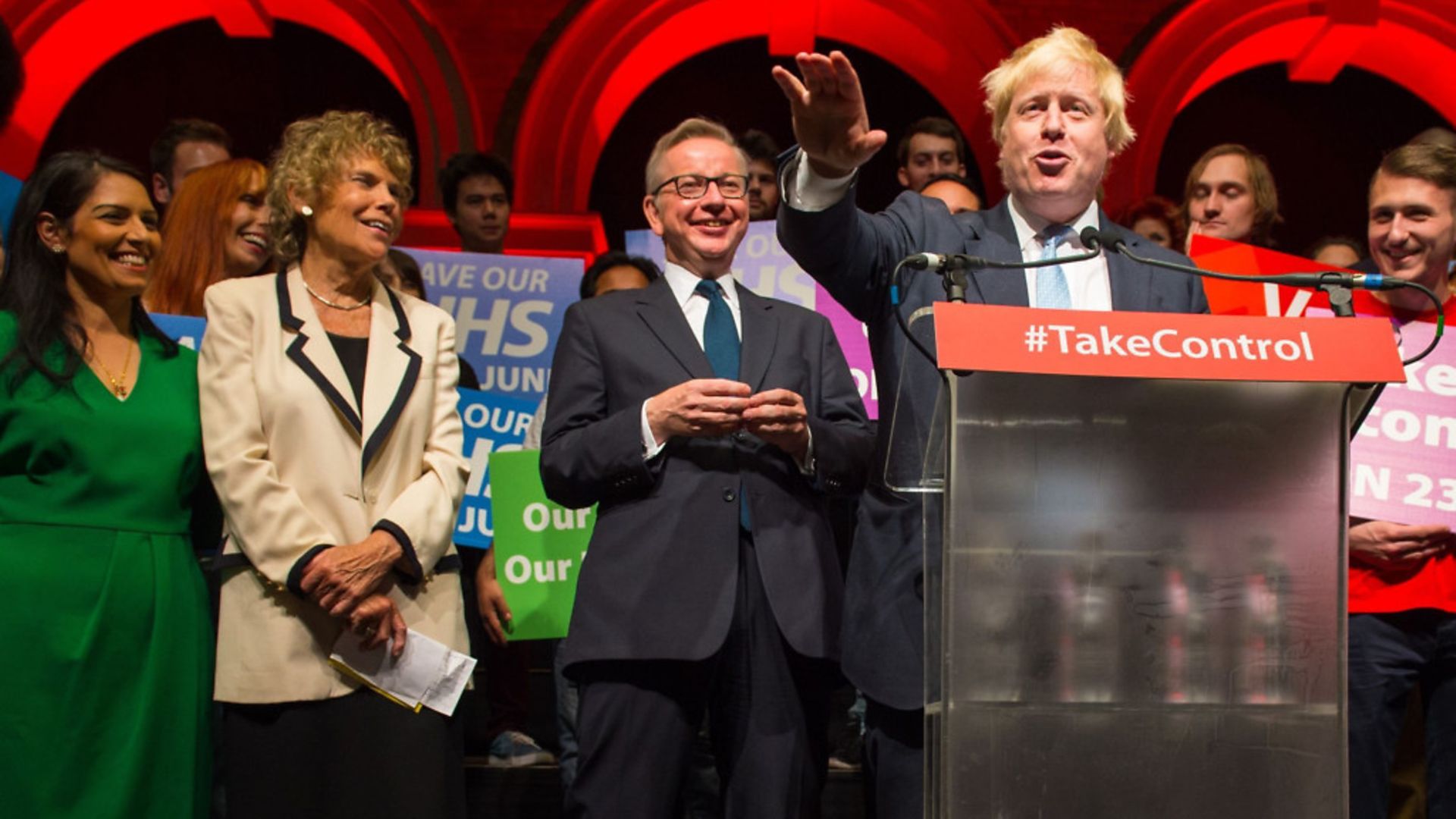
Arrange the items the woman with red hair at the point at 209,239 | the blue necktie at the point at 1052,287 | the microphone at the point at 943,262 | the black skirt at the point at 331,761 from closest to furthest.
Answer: the microphone at the point at 943,262 → the blue necktie at the point at 1052,287 → the black skirt at the point at 331,761 → the woman with red hair at the point at 209,239

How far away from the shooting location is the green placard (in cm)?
354

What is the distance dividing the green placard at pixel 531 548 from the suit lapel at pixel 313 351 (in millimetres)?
774

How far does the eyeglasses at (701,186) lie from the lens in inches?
115

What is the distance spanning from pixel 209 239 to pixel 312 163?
67 cm

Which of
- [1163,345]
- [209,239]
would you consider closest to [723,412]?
[1163,345]

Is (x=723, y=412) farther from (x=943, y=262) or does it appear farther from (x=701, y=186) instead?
(x=943, y=262)

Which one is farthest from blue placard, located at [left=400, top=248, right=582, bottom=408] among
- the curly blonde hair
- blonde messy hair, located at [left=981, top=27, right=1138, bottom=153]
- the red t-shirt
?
the red t-shirt

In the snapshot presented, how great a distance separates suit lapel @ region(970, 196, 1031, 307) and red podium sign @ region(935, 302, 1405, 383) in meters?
0.38

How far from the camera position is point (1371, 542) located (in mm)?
2881

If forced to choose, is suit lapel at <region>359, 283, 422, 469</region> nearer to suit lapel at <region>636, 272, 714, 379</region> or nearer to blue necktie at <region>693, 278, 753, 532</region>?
suit lapel at <region>636, 272, 714, 379</region>

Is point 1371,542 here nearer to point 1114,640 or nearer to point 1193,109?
point 1114,640

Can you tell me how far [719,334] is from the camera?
2.88 meters

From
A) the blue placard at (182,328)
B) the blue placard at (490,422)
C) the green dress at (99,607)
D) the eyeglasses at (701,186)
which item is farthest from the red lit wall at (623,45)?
the green dress at (99,607)

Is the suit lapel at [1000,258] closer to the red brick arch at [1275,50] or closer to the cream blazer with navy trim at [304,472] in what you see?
the cream blazer with navy trim at [304,472]
